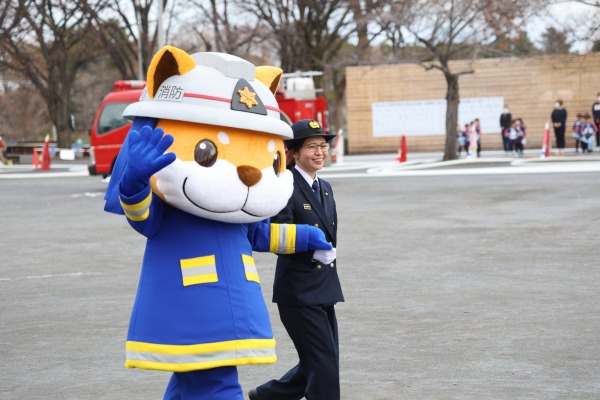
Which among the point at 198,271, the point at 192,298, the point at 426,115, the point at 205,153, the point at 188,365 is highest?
the point at 205,153

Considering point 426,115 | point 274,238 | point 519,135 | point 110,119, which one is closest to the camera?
point 274,238

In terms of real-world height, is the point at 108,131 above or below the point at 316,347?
above

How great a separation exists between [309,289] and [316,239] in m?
0.35

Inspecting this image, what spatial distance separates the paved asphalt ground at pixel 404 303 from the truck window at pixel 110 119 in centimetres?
733

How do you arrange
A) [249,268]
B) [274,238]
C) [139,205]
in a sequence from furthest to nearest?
[274,238] < [249,268] < [139,205]

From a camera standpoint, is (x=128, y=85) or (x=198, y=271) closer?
(x=198, y=271)

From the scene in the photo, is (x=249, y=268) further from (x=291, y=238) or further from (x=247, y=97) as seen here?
(x=247, y=97)

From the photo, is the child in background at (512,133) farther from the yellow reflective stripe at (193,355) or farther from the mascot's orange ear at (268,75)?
the yellow reflective stripe at (193,355)

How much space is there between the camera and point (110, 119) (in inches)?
1028

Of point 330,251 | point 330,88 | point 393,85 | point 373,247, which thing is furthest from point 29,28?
point 330,251

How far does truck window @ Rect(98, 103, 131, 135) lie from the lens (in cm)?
2605

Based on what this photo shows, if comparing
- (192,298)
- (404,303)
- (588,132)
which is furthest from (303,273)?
(588,132)

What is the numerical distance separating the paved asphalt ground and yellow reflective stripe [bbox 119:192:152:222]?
2283mm

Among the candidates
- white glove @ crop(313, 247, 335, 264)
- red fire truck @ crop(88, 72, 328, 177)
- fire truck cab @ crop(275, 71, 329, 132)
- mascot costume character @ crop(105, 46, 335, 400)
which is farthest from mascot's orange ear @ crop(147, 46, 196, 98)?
fire truck cab @ crop(275, 71, 329, 132)
